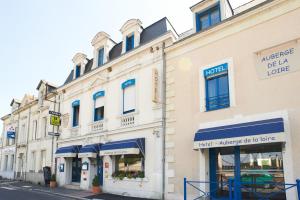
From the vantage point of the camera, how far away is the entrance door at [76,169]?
1641 centimetres

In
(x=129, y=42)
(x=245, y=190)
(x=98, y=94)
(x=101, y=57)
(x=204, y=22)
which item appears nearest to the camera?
(x=245, y=190)

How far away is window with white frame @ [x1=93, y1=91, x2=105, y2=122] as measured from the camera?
15.1m

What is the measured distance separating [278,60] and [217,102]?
246 cm

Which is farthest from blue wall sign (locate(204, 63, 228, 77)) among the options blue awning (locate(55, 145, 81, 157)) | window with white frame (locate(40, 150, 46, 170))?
window with white frame (locate(40, 150, 46, 170))

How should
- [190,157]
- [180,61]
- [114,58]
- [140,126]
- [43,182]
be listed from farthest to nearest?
[43,182] < [114,58] < [140,126] < [180,61] < [190,157]

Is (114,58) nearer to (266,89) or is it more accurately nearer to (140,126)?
(140,126)

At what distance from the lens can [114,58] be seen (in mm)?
14469

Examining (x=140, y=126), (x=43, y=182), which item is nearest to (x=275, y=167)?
(x=140, y=126)

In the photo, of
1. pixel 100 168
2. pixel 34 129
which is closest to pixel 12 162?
pixel 34 129

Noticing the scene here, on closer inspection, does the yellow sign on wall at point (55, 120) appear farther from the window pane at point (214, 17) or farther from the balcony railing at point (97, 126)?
the window pane at point (214, 17)

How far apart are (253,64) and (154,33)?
5442 mm

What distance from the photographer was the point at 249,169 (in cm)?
902

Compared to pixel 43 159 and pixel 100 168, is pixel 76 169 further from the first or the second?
pixel 43 159

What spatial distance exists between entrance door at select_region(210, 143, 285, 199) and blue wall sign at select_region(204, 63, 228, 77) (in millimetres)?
2707
